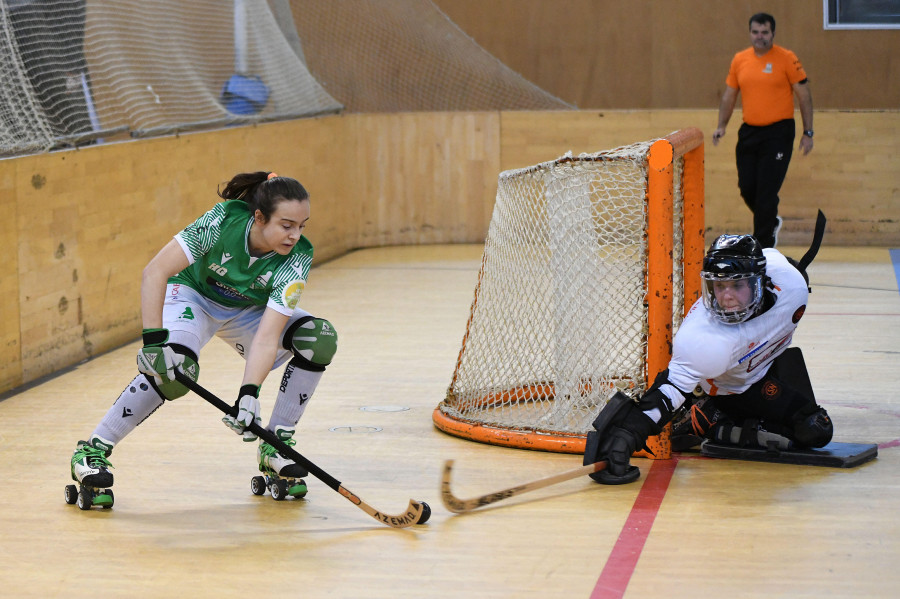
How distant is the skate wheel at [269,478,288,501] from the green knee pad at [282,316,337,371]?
0.36 meters

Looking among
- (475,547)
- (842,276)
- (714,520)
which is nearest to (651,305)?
(714,520)

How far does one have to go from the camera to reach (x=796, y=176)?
9938mm

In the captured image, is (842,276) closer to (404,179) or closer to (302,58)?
(404,179)

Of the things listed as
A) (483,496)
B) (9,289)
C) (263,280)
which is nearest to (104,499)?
(263,280)

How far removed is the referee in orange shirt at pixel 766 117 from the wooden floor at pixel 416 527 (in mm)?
2453

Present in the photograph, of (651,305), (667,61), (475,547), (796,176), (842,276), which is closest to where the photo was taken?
(475,547)

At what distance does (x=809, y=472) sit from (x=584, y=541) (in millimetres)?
1051

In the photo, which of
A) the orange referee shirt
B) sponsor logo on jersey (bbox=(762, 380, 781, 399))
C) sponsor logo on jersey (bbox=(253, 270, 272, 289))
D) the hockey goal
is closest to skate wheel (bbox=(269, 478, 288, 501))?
sponsor logo on jersey (bbox=(253, 270, 272, 289))

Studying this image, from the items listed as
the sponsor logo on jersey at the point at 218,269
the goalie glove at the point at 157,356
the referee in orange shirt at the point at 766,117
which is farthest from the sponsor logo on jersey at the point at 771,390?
the referee in orange shirt at the point at 766,117

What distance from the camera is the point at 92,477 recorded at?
12.4ft

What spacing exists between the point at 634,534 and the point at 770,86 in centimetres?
511

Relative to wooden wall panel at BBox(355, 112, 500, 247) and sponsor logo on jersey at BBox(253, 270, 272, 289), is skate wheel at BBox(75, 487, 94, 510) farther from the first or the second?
wooden wall panel at BBox(355, 112, 500, 247)

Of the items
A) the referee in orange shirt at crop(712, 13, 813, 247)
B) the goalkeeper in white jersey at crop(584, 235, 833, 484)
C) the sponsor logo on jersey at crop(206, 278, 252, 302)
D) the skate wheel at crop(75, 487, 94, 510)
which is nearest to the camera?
the skate wheel at crop(75, 487, 94, 510)

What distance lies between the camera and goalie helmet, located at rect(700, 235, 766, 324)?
4016 mm
